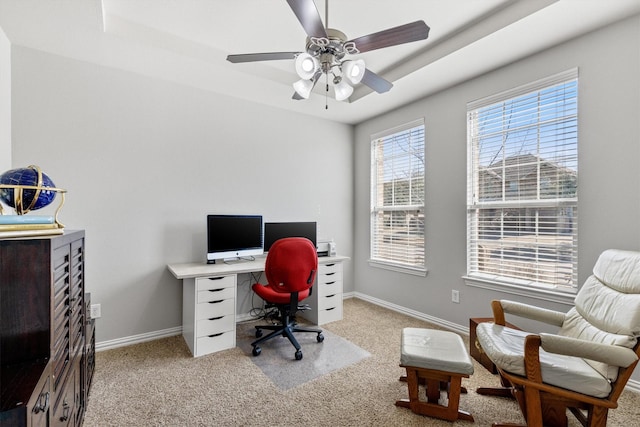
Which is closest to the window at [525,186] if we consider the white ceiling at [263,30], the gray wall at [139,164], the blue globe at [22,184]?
the white ceiling at [263,30]

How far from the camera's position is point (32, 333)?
3.48 ft

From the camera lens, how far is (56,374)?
1.16 meters

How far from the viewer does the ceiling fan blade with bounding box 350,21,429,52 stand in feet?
5.17

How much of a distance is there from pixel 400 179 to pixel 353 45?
226 cm

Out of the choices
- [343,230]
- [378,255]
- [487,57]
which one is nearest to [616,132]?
[487,57]

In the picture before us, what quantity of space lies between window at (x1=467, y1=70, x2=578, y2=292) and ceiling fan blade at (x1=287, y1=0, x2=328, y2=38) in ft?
6.49

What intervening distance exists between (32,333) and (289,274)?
1.65 metres

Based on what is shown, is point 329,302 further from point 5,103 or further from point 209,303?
point 5,103

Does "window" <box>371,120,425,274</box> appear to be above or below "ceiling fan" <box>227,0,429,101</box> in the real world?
below

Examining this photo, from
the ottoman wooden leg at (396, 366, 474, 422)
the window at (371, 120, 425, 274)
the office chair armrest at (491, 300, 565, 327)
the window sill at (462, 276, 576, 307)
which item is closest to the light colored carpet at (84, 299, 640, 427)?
the ottoman wooden leg at (396, 366, 474, 422)

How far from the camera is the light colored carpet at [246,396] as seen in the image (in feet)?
5.81

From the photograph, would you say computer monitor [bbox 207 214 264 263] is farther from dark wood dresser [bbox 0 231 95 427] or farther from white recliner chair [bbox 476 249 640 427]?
white recliner chair [bbox 476 249 640 427]

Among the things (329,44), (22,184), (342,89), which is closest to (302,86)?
(342,89)

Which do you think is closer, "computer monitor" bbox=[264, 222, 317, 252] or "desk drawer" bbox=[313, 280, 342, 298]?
"desk drawer" bbox=[313, 280, 342, 298]
